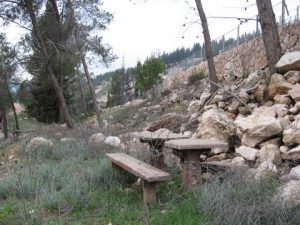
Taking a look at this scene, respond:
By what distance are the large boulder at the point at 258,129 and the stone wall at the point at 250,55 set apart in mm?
6652

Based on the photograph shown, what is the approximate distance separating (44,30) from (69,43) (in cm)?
117

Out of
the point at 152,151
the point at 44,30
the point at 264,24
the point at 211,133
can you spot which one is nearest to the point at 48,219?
the point at 152,151

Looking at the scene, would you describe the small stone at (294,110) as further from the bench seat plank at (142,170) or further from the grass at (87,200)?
the bench seat plank at (142,170)

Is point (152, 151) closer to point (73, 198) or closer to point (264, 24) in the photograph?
point (73, 198)

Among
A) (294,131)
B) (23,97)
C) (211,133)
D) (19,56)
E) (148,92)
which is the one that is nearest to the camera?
(294,131)

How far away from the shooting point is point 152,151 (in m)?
6.25

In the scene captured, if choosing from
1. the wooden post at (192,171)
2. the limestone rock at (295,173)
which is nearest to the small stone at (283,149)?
the limestone rock at (295,173)

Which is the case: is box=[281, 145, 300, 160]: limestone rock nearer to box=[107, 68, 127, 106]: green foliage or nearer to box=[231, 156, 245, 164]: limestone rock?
box=[231, 156, 245, 164]: limestone rock

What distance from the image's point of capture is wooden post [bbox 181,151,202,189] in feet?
17.2

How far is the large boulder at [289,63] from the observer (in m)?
8.10

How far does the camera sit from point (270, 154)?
5.89 m

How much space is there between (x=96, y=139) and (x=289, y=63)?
466 centimetres

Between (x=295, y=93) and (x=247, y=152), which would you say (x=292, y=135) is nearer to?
(x=247, y=152)

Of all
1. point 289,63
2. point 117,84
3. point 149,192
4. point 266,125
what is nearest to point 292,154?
point 266,125
